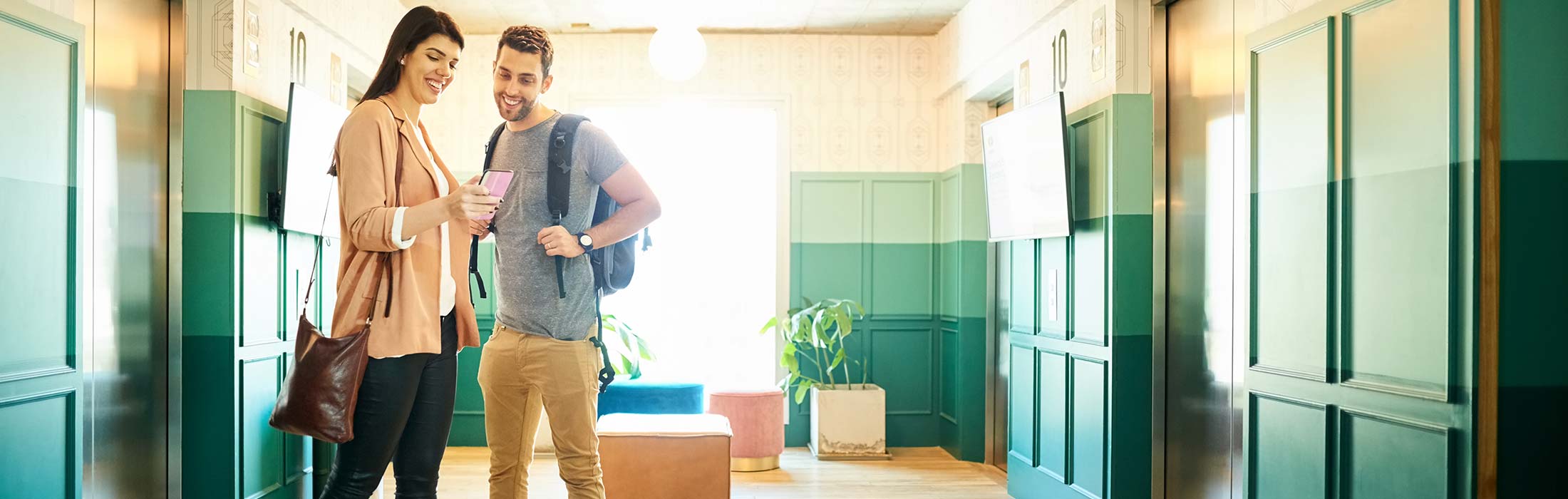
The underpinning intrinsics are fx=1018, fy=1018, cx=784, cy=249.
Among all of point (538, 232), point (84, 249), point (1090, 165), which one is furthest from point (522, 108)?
point (1090, 165)

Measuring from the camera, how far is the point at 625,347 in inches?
224

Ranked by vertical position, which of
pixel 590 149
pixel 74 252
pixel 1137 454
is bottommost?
pixel 1137 454

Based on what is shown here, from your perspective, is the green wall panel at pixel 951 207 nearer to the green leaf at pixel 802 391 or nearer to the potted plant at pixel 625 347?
the green leaf at pixel 802 391

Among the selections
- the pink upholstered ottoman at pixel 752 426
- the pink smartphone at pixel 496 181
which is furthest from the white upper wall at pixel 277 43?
the pink upholstered ottoman at pixel 752 426

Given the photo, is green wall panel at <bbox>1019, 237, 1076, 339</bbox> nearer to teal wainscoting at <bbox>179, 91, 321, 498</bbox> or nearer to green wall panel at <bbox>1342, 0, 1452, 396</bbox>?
green wall panel at <bbox>1342, 0, 1452, 396</bbox>

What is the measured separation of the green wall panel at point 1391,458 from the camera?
217cm

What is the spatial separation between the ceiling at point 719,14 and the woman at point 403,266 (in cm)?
320

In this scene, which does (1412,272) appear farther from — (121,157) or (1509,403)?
(121,157)

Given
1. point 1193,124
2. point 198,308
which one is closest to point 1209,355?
point 1193,124

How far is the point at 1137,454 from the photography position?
3600mm

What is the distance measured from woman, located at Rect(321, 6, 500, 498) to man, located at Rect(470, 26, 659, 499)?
12.2 inches

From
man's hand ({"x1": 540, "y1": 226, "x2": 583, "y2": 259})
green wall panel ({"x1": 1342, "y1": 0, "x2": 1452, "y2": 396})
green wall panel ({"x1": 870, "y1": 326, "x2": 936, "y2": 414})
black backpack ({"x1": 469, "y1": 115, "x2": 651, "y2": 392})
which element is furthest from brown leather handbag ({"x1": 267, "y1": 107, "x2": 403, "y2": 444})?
green wall panel ({"x1": 870, "y1": 326, "x2": 936, "y2": 414})

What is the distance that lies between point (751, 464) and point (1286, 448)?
2.79 m

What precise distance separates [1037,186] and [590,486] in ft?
7.97
